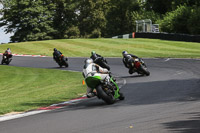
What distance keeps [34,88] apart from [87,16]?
65.6 m

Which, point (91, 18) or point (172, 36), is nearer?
point (172, 36)

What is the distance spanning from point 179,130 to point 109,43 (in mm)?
41944

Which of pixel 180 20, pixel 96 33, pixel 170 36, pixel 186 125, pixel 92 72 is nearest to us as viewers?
pixel 186 125

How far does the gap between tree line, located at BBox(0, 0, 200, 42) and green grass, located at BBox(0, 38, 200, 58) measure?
53.5 feet

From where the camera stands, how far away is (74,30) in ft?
258

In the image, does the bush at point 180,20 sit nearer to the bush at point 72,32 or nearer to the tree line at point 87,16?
the tree line at point 87,16

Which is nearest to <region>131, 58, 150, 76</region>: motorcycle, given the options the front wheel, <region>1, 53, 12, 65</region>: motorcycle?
the front wheel

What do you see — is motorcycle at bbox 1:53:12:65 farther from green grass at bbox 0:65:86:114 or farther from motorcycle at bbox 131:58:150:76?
motorcycle at bbox 131:58:150:76

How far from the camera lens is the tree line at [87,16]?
64125 millimetres

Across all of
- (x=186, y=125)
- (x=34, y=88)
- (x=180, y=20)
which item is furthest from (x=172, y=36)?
(x=186, y=125)

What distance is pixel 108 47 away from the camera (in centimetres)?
4478

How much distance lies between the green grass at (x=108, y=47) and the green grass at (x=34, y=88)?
13757 millimetres

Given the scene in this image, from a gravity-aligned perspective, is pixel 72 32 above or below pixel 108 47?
above

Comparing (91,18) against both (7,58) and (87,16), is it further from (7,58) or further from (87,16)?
(7,58)
